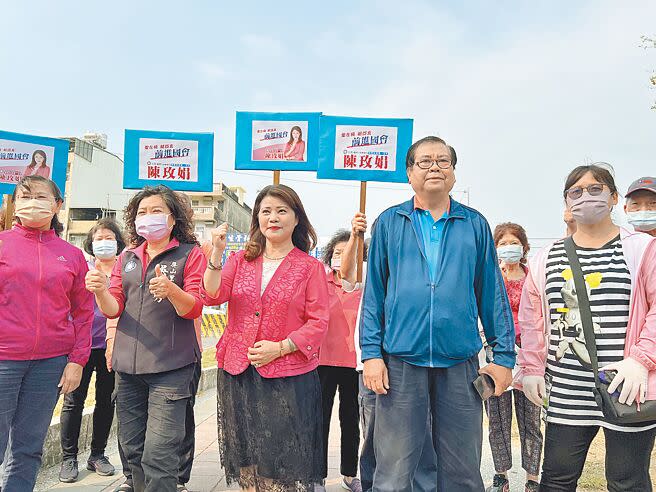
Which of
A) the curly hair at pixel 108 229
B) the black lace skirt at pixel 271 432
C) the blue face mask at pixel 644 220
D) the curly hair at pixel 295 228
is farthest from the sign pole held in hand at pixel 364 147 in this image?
the black lace skirt at pixel 271 432

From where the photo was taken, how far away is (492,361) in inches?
111

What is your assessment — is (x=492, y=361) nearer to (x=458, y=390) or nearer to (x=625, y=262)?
(x=458, y=390)

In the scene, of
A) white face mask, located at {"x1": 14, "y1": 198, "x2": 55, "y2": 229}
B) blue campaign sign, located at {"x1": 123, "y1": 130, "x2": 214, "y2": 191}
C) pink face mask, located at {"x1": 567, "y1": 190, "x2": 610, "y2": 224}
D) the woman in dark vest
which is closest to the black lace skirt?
the woman in dark vest

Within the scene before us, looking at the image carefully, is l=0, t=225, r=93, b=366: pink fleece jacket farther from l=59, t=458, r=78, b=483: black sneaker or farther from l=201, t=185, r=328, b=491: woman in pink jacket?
l=59, t=458, r=78, b=483: black sneaker

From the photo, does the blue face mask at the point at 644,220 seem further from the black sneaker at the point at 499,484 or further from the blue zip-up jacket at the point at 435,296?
the black sneaker at the point at 499,484

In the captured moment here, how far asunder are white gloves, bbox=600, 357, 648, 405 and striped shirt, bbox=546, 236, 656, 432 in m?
0.13

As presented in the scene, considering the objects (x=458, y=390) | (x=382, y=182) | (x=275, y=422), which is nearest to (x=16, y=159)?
(x=382, y=182)

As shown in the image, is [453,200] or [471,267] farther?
[453,200]

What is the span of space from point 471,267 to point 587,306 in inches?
23.3

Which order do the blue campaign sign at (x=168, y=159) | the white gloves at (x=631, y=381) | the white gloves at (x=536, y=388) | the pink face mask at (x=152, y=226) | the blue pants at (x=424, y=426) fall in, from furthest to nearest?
1. the blue campaign sign at (x=168, y=159)
2. the pink face mask at (x=152, y=226)
3. the white gloves at (x=536, y=388)
4. the blue pants at (x=424, y=426)
5. the white gloves at (x=631, y=381)

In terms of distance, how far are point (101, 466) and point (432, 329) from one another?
3346 mm

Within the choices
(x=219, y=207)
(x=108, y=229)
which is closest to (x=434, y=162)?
(x=108, y=229)

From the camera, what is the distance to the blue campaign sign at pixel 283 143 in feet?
16.3

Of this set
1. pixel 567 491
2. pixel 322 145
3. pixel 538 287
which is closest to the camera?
pixel 567 491
